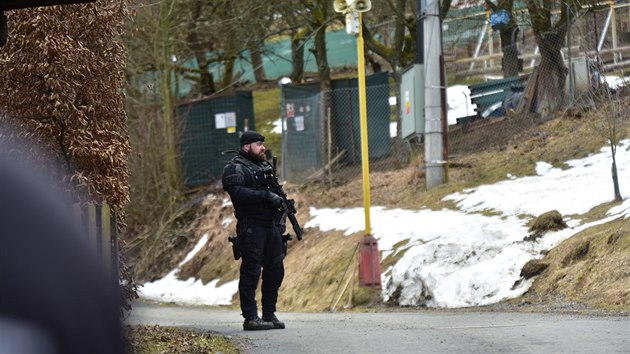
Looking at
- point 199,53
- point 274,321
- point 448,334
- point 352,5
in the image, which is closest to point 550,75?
point 352,5

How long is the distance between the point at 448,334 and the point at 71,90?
13.3 ft

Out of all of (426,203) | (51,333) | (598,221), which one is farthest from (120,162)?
(426,203)

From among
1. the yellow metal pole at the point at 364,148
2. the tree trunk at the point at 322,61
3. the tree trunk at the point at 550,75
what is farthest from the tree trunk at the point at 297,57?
the yellow metal pole at the point at 364,148

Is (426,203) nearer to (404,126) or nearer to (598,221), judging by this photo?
(404,126)

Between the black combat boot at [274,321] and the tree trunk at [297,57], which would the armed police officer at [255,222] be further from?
the tree trunk at [297,57]

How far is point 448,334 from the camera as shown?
399 inches

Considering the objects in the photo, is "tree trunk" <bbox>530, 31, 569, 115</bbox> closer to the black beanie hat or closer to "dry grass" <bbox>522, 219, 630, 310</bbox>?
"dry grass" <bbox>522, 219, 630, 310</bbox>

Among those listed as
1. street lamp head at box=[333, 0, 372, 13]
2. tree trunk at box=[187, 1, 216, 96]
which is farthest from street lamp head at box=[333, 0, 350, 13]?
tree trunk at box=[187, 1, 216, 96]

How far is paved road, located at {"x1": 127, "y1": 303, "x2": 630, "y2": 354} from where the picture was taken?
880cm

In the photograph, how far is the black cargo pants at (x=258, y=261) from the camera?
37.7 ft

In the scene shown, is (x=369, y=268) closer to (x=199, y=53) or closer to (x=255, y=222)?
(x=255, y=222)

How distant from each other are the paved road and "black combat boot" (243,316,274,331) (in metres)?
0.11

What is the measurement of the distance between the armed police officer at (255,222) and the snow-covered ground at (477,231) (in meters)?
3.86

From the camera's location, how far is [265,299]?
38.8 ft
